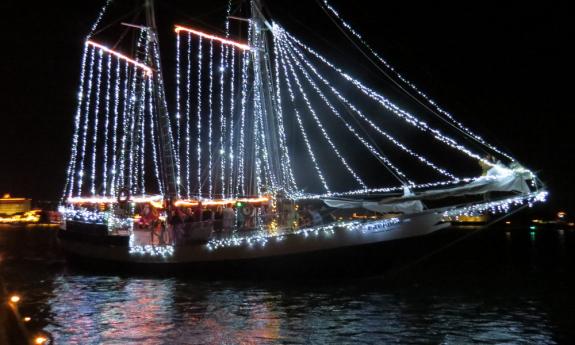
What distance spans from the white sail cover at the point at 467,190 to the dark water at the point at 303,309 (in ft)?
9.37

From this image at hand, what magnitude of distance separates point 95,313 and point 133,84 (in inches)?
714

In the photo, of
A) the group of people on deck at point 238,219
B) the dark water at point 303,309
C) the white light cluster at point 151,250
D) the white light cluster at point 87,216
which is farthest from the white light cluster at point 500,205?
the white light cluster at point 87,216

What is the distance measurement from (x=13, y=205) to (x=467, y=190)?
6012 inches

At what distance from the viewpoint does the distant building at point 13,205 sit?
5807 inches

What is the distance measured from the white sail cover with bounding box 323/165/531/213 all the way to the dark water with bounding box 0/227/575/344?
2.86m

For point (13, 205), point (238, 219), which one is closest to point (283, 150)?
point (238, 219)

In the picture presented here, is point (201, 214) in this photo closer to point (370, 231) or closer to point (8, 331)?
point (370, 231)

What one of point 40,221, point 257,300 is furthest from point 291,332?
point 40,221

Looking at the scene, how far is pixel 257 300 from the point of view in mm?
17531

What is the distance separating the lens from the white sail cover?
758 inches

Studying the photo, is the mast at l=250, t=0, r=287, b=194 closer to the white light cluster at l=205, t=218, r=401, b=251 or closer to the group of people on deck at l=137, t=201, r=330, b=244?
the group of people on deck at l=137, t=201, r=330, b=244

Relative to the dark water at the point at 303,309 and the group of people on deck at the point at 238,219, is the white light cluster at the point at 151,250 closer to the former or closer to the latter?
the group of people on deck at the point at 238,219

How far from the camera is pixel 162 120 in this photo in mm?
28484

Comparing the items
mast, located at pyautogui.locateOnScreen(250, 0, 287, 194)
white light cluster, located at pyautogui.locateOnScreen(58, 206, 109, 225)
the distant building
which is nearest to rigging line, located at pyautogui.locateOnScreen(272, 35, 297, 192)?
mast, located at pyautogui.locateOnScreen(250, 0, 287, 194)
